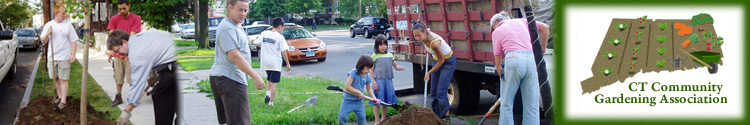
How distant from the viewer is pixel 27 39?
26234 mm

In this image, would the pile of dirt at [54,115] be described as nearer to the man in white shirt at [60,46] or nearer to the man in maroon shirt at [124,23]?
the man in white shirt at [60,46]

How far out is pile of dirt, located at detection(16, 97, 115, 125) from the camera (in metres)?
6.69

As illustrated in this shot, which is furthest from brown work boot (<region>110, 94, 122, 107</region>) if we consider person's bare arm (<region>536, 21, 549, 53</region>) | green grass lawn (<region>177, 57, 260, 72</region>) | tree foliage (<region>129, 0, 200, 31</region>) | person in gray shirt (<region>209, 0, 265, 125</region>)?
green grass lawn (<region>177, 57, 260, 72</region>)

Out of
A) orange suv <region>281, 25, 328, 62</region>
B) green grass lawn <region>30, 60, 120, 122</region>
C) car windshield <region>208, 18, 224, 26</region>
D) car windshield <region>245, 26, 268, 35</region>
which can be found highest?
car windshield <region>208, 18, 224, 26</region>

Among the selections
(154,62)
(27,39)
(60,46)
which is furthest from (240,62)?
(27,39)

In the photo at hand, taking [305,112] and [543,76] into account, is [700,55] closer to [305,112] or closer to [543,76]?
[543,76]

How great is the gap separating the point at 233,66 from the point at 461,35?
3046 mm

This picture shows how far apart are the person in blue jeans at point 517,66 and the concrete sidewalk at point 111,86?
9.68ft

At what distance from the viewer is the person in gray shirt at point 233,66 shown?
4.32 m

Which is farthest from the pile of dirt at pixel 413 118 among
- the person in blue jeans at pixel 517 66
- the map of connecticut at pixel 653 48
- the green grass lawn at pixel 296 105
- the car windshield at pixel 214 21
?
the car windshield at pixel 214 21

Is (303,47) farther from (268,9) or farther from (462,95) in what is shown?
(268,9)

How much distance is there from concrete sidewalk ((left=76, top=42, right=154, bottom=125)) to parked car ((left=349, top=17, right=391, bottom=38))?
13.7 meters

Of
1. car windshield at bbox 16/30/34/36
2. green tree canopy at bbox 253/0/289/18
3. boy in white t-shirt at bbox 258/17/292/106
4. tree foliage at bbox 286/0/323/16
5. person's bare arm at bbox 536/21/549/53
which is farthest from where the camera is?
tree foliage at bbox 286/0/323/16

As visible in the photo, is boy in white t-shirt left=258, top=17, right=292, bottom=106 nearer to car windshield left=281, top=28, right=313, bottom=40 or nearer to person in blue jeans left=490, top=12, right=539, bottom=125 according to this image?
person in blue jeans left=490, top=12, right=539, bottom=125
